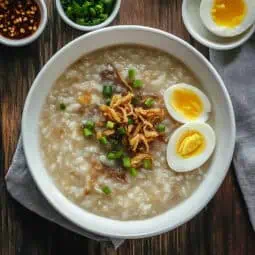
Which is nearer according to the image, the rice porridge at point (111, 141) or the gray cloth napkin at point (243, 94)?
the rice porridge at point (111, 141)

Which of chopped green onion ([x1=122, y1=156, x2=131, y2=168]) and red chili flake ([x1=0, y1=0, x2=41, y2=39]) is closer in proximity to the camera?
chopped green onion ([x1=122, y1=156, x2=131, y2=168])

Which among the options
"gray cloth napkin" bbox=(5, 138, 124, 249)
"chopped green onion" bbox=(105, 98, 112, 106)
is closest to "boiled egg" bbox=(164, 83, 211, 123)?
"chopped green onion" bbox=(105, 98, 112, 106)

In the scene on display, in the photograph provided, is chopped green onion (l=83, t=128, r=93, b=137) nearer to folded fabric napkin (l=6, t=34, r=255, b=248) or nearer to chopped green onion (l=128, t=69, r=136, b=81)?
chopped green onion (l=128, t=69, r=136, b=81)

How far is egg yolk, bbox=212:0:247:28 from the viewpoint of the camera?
8.01 ft

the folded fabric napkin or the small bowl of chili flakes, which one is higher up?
the small bowl of chili flakes

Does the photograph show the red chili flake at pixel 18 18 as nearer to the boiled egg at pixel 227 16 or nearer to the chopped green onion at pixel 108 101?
the chopped green onion at pixel 108 101

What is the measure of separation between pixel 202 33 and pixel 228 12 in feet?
0.42

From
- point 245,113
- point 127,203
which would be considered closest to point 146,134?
point 127,203

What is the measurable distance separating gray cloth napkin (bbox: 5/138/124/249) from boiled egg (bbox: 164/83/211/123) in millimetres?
534

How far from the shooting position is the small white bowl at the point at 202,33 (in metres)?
2.41

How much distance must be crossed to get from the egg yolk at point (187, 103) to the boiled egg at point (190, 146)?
5 centimetres

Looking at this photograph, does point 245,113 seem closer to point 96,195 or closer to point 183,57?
point 183,57

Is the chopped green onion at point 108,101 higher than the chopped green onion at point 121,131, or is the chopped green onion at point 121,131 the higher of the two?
the chopped green onion at point 108,101

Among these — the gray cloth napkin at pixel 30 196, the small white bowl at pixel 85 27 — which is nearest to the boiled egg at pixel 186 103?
the small white bowl at pixel 85 27
